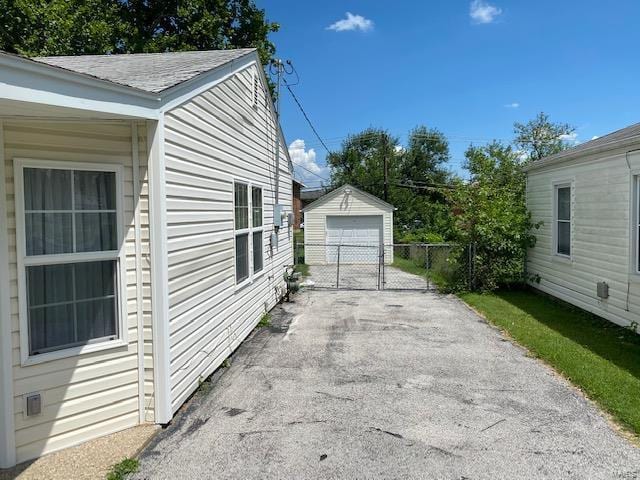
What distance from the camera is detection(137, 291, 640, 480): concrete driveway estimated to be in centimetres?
348

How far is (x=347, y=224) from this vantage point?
19875mm

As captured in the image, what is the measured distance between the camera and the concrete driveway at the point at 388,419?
3482 mm

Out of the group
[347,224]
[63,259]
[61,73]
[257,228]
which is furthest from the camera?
[347,224]

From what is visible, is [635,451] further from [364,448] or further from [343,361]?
[343,361]

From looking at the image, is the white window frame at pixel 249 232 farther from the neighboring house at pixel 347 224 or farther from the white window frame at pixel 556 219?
the neighboring house at pixel 347 224

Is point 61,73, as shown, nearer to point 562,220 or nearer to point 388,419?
point 388,419

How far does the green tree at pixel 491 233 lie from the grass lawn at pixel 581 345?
108 centimetres

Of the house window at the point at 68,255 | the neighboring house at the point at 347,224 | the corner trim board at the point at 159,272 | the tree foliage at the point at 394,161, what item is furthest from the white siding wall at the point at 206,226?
the tree foliage at the point at 394,161

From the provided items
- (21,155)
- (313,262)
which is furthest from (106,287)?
(313,262)

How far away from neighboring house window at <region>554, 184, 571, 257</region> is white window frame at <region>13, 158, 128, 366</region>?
30.0 feet

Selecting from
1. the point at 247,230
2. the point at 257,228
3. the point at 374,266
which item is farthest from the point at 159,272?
the point at 374,266

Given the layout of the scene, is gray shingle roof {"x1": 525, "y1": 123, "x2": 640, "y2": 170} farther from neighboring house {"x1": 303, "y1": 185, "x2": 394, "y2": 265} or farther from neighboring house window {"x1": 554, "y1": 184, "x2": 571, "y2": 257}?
neighboring house {"x1": 303, "y1": 185, "x2": 394, "y2": 265}

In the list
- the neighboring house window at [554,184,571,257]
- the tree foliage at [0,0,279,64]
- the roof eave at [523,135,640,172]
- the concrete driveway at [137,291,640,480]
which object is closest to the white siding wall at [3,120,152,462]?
the concrete driveway at [137,291,640,480]

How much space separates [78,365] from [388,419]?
9.24 feet
